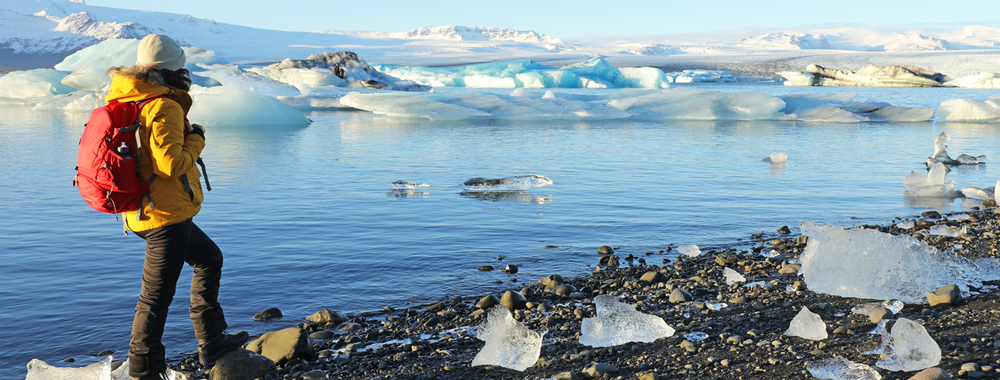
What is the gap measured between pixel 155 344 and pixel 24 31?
208m

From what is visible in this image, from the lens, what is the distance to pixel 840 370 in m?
2.68

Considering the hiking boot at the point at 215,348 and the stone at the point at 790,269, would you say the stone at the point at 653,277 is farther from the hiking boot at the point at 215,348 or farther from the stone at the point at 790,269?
the hiking boot at the point at 215,348

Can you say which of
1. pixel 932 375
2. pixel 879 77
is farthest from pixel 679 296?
pixel 879 77

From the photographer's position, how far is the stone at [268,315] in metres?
4.00

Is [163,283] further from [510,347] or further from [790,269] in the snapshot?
[790,269]

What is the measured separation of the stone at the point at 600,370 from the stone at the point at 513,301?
4.01 ft

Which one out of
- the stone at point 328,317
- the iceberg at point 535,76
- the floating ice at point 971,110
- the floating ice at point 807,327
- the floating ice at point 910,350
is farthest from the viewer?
the iceberg at point 535,76

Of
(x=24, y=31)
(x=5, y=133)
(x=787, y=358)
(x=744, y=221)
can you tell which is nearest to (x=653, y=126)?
(x=744, y=221)

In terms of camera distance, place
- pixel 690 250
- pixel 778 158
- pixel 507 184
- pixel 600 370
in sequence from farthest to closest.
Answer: pixel 778 158 < pixel 507 184 < pixel 690 250 < pixel 600 370

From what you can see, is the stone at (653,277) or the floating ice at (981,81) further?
the floating ice at (981,81)

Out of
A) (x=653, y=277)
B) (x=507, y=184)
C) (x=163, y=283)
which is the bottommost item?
(x=507, y=184)

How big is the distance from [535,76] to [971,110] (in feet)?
101

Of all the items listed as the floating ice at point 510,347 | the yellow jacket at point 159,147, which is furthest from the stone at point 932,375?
the yellow jacket at point 159,147

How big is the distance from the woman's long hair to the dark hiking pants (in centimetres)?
51
